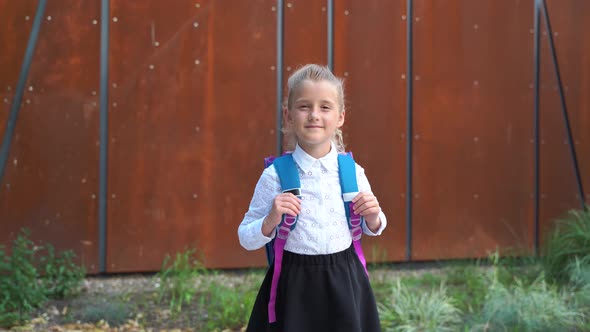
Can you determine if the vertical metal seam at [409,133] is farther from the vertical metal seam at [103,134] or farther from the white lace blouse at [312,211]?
the white lace blouse at [312,211]

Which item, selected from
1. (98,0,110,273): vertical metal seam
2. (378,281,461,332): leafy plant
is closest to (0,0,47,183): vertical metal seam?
(98,0,110,273): vertical metal seam

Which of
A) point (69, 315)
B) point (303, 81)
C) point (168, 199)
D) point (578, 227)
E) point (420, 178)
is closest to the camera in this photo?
point (303, 81)

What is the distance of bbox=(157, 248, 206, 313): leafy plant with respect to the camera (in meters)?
4.93

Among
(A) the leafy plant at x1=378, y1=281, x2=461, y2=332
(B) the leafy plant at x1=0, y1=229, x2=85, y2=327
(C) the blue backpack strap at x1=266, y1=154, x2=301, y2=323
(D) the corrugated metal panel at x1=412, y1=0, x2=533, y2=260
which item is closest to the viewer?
(C) the blue backpack strap at x1=266, y1=154, x2=301, y2=323

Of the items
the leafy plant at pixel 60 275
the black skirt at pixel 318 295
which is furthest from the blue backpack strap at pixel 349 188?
the leafy plant at pixel 60 275

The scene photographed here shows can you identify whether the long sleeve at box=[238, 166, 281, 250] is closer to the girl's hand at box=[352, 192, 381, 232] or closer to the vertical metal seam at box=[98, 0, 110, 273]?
the girl's hand at box=[352, 192, 381, 232]

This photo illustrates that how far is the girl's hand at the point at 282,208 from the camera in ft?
8.21

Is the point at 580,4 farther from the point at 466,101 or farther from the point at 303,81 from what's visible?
the point at 303,81

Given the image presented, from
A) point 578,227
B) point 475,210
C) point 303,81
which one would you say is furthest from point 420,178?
point 303,81

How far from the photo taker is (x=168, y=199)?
5441mm

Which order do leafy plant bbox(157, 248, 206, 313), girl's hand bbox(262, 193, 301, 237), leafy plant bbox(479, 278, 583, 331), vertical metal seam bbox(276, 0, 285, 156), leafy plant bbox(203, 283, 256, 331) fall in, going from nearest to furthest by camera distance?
1. girl's hand bbox(262, 193, 301, 237)
2. leafy plant bbox(479, 278, 583, 331)
3. leafy plant bbox(203, 283, 256, 331)
4. leafy plant bbox(157, 248, 206, 313)
5. vertical metal seam bbox(276, 0, 285, 156)

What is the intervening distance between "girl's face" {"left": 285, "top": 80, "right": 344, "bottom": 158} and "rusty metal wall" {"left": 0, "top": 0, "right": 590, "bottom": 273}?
2832mm

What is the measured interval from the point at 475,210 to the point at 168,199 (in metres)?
2.35

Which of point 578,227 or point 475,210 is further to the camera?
point 475,210
